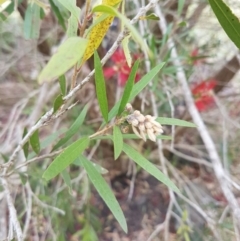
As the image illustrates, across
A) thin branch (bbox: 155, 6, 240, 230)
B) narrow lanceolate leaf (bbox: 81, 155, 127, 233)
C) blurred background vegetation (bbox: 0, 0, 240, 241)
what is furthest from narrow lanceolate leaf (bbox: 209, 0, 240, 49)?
blurred background vegetation (bbox: 0, 0, 240, 241)

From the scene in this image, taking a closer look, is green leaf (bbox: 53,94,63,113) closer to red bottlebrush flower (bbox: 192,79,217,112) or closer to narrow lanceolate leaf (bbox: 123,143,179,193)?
narrow lanceolate leaf (bbox: 123,143,179,193)

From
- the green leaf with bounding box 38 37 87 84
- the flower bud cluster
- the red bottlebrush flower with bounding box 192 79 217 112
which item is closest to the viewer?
the green leaf with bounding box 38 37 87 84

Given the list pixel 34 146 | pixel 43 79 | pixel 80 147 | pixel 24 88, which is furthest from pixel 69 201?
pixel 43 79

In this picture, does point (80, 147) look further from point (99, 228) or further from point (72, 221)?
point (99, 228)

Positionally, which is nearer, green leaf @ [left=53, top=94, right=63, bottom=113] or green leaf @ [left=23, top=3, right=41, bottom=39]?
green leaf @ [left=53, top=94, right=63, bottom=113]

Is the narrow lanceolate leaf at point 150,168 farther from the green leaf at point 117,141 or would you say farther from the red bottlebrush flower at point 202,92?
the red bottlebrush flower at point 202,92

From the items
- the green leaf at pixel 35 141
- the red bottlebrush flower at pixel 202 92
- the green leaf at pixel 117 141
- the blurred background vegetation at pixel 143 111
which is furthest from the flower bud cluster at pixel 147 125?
the red bottlebrush flower at pixel 202 92
